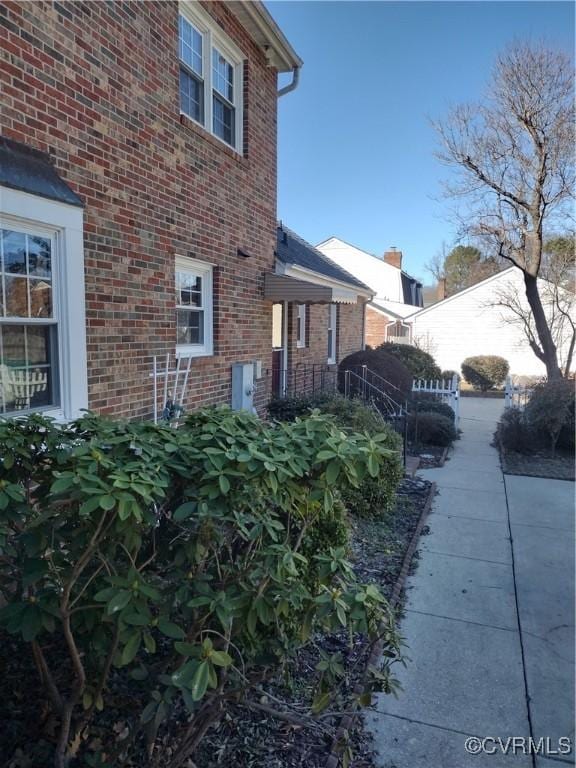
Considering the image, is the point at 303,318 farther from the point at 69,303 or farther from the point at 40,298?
the point at 40,298

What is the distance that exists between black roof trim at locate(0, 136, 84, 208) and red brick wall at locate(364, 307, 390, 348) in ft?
80.4

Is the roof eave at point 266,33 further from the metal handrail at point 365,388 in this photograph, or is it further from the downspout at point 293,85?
the metal handrail at point 365,388

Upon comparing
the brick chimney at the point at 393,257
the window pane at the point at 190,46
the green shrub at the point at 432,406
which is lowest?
the green shrub at the point at 432,406

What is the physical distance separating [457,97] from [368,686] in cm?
1340

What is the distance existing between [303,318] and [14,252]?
8.26 metres

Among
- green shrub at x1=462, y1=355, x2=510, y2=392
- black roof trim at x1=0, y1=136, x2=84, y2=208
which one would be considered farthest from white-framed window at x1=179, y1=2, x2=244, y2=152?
green shrub at x1=462, y1=355, x2=510, y2=392

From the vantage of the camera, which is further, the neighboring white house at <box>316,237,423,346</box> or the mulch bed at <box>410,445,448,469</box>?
the neighboring white house at <box>316,237,423,346</box>

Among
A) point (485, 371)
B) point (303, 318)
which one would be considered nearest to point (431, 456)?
point (303, 318)

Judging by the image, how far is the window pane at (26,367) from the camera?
409 cm

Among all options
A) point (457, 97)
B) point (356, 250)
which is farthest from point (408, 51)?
point (356, 250)

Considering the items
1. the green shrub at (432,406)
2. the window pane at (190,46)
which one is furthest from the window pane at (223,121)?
the green shrub at (432,406)

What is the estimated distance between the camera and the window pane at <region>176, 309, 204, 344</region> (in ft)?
21.4

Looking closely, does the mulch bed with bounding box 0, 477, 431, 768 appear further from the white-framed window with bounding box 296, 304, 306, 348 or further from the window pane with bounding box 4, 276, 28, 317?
the white-framed window with bounding box 296, 304, 306, 348

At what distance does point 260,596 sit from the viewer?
6.49 ft
